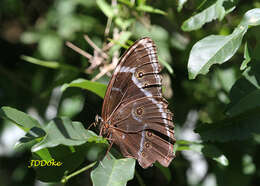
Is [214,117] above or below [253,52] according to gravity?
below

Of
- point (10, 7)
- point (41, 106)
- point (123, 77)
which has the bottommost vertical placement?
point (41, 106)

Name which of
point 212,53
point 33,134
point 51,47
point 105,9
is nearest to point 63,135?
point 33,134

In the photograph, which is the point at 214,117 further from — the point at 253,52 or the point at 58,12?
the point at 58,12

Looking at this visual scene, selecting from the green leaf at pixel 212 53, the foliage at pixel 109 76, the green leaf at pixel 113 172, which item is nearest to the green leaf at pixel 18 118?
the foliage at pixel 109 76

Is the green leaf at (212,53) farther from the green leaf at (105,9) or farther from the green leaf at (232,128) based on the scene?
the green leaf at (105,9)

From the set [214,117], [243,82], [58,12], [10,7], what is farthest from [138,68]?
[10,7]

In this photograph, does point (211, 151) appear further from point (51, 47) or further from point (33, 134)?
point (51, 47)

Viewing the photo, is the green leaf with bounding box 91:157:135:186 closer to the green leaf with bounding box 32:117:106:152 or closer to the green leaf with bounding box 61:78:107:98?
the green leaf with bounding box 32:117:106:152
